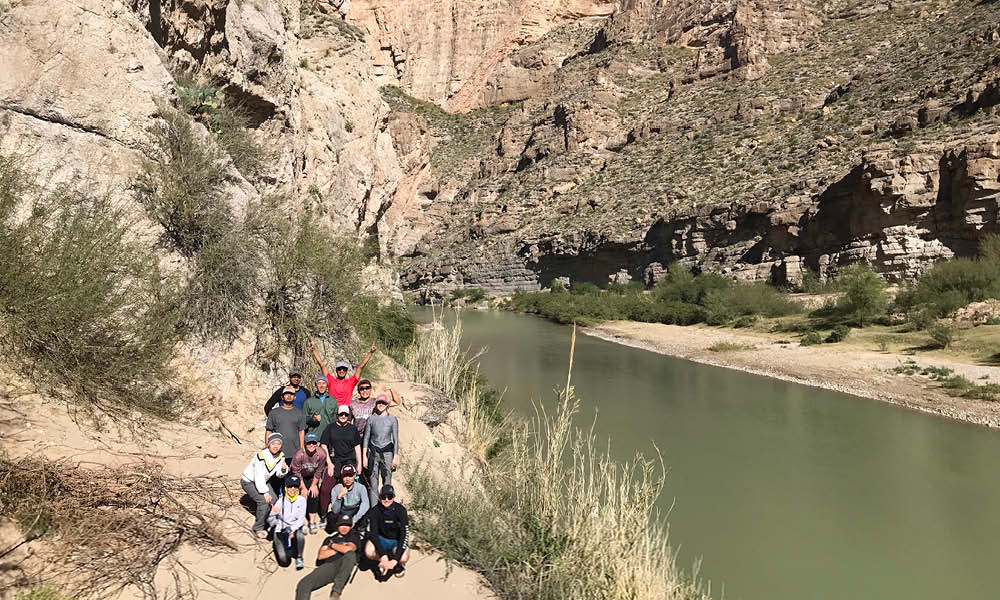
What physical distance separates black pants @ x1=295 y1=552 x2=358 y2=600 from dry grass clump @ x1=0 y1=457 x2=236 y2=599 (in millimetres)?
562

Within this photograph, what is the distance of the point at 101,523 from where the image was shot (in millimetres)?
2812

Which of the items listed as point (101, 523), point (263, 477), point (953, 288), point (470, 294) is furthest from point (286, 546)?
point (470, 294)

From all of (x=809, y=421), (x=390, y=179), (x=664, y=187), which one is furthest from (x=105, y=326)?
(x=664, y=187)

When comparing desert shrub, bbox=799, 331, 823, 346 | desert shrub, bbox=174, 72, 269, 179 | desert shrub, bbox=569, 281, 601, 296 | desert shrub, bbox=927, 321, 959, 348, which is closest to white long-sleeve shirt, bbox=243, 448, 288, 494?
desert shrub, bbox=174, 72, 269, 179

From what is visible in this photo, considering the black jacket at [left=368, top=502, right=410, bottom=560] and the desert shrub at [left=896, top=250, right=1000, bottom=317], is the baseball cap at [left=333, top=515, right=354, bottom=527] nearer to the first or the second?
the black jacket at [left=368, top=502, right=410, bottom=560]

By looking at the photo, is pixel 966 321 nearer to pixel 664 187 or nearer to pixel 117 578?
pixel 117 578

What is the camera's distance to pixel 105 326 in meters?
4.29

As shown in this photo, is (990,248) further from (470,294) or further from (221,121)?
(470,294)

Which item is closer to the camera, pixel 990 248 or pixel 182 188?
pixel 182 188

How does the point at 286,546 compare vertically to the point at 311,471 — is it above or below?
below

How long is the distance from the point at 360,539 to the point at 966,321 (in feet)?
65.6

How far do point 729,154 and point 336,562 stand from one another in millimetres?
43171

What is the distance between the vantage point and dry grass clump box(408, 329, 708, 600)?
3.20 metres

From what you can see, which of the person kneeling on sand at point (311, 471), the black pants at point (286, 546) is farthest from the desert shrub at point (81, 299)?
the black pants at point (286, 546)
